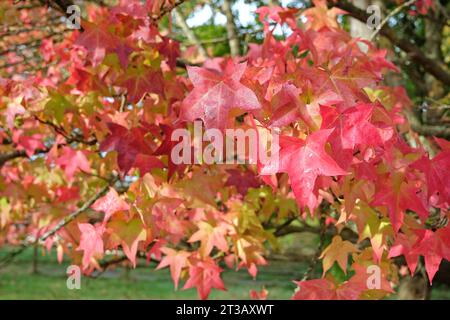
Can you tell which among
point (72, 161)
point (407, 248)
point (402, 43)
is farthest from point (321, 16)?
point (72, 161)

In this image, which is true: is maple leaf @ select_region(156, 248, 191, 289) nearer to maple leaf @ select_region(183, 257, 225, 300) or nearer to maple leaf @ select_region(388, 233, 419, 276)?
maple leaf @ select_region(183, 257, 225, 300)

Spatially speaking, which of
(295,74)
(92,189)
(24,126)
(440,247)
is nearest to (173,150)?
(295,74)

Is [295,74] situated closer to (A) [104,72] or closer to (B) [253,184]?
(B) [253,184]

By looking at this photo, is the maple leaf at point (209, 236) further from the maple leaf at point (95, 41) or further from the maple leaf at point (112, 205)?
the maple leaf at point (95, 41)

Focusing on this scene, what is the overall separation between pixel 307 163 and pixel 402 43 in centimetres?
196

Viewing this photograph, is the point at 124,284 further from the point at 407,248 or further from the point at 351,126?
the point at 351,126

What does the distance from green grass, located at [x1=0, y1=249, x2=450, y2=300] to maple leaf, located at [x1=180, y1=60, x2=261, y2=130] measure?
6.83m

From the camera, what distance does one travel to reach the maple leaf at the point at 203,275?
2.34 m

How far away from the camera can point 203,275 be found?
2.37 meters

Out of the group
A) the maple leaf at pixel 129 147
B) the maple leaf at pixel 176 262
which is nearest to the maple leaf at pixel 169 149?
the maple leaf at pixel 129 147

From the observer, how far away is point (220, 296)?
861 centimetres

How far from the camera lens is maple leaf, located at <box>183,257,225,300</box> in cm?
234

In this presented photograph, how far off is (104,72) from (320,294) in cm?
131

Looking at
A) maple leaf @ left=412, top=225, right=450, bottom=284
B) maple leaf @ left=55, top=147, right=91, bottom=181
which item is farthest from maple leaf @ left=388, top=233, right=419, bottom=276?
maple leaf @ left=55, top=147, right=91, bottom=181
